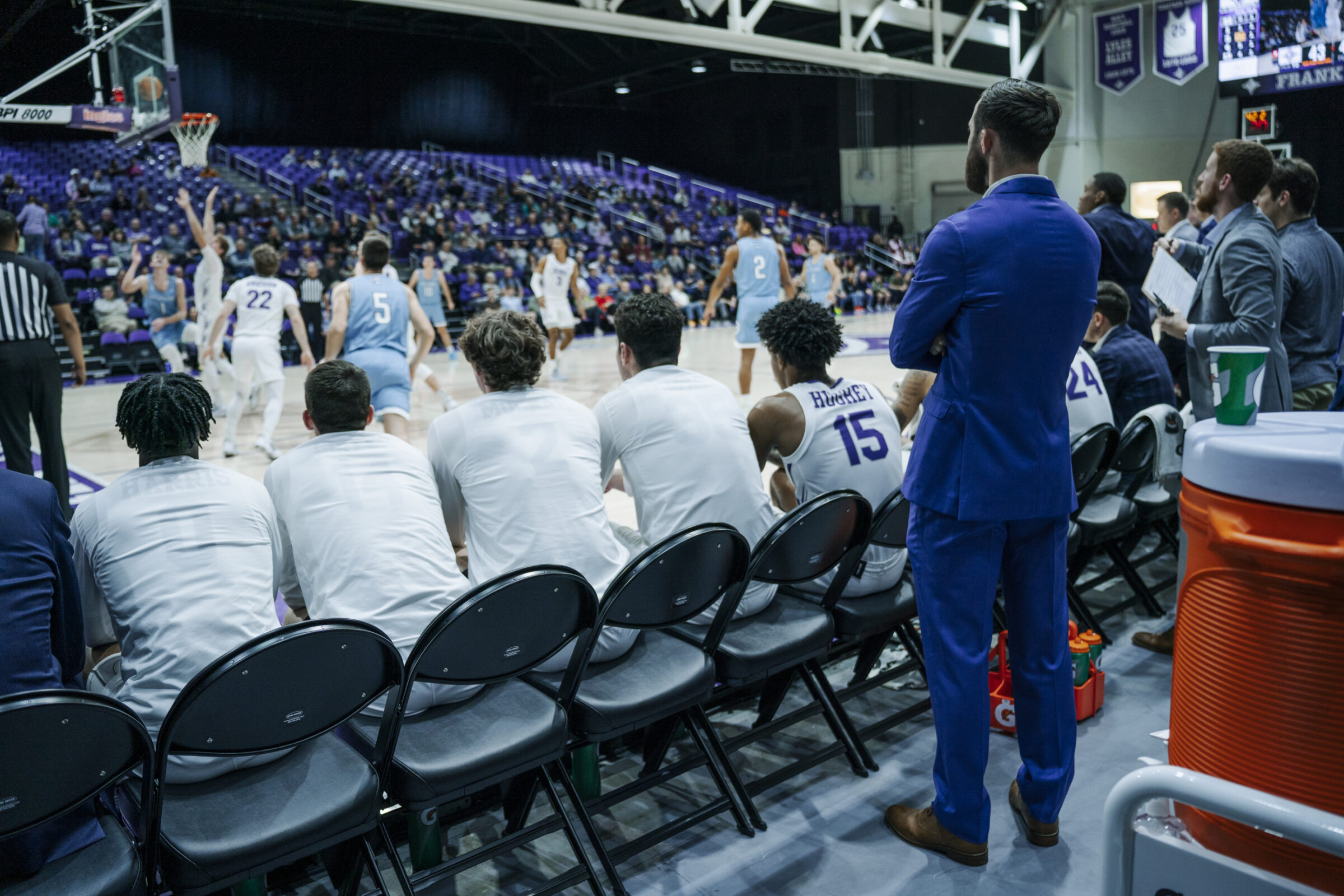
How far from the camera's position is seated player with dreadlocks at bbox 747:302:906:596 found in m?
3.10

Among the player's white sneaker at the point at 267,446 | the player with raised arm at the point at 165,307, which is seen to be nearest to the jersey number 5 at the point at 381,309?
the player's white sneaker at the point at 267,446

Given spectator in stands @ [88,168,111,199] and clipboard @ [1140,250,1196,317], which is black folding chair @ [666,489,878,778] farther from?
spectator in stands @ [88,168,111,199]

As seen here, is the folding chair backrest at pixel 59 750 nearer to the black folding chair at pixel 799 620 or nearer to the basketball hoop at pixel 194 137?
the black folding chair at pixel 799 620

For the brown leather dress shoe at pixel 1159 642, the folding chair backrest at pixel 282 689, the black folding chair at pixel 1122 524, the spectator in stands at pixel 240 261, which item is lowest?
the brown leather dress shoe at pixel 1159 642

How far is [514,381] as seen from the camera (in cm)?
288

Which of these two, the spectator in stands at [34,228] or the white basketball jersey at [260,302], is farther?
the spectator in stands at [34,228]

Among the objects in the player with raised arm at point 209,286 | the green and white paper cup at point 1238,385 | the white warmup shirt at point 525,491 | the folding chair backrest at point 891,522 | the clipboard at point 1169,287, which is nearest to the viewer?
the green and white paper cup at point 1238,385

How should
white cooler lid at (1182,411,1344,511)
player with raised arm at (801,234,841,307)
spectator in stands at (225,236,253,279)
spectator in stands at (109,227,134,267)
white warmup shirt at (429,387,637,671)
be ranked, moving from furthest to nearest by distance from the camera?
spectator in stands at (225,236,253,279)
spectator in stands at (109,227,134,267)
player with raised arm at (801,234,841,307)
white warmup shirt at (429,387,637,671)
white cooler lid at (1182,411,1344,511)

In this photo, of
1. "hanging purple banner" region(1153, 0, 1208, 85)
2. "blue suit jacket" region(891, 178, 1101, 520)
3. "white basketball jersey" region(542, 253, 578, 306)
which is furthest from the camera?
"hanging purple banner" region(1153, 0, 1208, 85)

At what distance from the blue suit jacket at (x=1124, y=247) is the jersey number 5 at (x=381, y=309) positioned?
3.82 m

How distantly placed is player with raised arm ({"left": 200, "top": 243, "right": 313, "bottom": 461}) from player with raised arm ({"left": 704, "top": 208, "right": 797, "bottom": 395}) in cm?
362

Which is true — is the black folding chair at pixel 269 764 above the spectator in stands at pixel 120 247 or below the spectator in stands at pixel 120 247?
below

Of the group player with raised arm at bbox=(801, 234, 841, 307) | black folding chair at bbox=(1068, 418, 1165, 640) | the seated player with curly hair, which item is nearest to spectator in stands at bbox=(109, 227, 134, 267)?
player with raised arm at bbox=(801, 234, 841, 307)

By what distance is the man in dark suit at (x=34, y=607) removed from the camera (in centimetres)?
179
